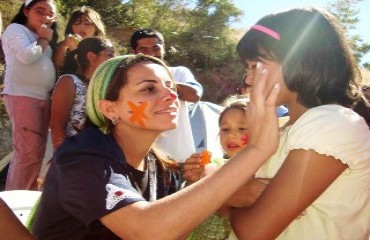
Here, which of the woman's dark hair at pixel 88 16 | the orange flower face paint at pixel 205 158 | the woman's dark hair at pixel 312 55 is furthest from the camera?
the woman's dark hair at pixel 88 16

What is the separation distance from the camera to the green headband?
2031 millimetres

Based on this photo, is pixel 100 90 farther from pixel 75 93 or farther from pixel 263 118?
pixel 75 93

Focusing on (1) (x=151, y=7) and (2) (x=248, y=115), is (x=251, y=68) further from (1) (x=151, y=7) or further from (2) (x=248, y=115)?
(1) (x=151, y=7)

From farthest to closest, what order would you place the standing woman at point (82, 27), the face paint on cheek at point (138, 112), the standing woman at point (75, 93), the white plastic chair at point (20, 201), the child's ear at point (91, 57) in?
the standing woman at point (82, 27) < the child's ear at point (91, 57) < the standing woman at point (75, 93) < the white plastic chair at point (20, 201) < the face paint on cheek at point (138, 112)

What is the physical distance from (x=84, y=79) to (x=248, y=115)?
7.82 ft

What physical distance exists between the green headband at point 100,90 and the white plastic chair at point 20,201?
1.86 feet

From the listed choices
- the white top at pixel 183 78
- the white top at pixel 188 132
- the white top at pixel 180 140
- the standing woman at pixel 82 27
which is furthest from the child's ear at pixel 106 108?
the standing woman at pixel 82 27

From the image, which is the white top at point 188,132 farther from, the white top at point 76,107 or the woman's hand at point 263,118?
the woman's hand at point 263,118

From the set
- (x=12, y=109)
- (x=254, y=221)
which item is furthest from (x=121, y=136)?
(x=12, y=109)

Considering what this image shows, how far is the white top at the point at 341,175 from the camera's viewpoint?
162 centimetres

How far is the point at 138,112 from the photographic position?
201 cm

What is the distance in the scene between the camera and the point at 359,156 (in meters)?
1.67

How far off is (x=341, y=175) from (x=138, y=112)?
831 mm

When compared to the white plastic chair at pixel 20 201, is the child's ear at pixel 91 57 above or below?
above
